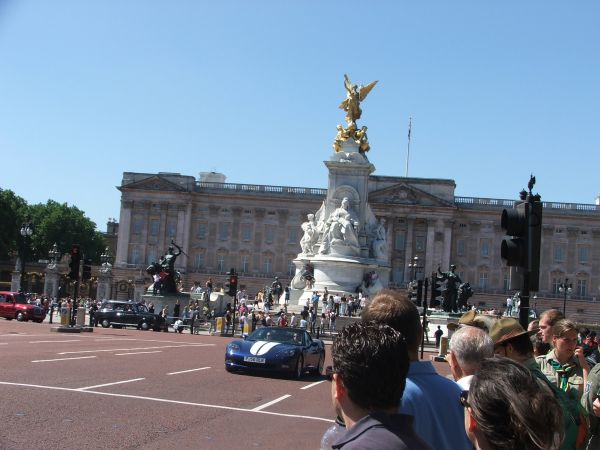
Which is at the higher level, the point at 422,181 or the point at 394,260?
the point at 422,181

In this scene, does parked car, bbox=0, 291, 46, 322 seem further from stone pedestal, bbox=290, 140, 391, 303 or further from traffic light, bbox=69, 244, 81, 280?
stone pedestal, bbox=290, 140, 391, 303

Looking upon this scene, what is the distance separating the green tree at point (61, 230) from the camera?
12075 cm

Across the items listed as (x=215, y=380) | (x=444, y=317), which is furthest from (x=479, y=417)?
(x=444, y=317)

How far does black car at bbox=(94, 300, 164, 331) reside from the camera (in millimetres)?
42375

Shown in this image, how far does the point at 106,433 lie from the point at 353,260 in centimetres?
4203

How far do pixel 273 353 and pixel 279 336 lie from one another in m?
1.38

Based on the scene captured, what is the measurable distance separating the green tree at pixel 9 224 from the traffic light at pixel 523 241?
10201 centimetres

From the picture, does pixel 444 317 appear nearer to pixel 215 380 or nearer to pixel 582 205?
pixel 215 380

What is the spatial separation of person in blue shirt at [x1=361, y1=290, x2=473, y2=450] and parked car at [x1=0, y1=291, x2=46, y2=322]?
42.9 m

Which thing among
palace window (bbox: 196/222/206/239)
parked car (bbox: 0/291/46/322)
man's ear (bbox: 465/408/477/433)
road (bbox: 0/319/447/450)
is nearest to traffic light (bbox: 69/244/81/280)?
road (bbox: 0/319/447/450)

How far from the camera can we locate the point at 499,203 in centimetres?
10994

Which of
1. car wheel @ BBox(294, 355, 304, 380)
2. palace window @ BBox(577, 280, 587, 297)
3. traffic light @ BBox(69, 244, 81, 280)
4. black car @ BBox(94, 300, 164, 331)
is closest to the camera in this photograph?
car wheel @ BBox(294, 355, 304, 380)

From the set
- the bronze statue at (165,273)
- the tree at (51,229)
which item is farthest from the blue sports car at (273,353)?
the tree at (51,229)

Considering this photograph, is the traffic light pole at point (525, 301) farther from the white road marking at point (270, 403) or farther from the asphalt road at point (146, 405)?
the white road marking at point (270, 403)
